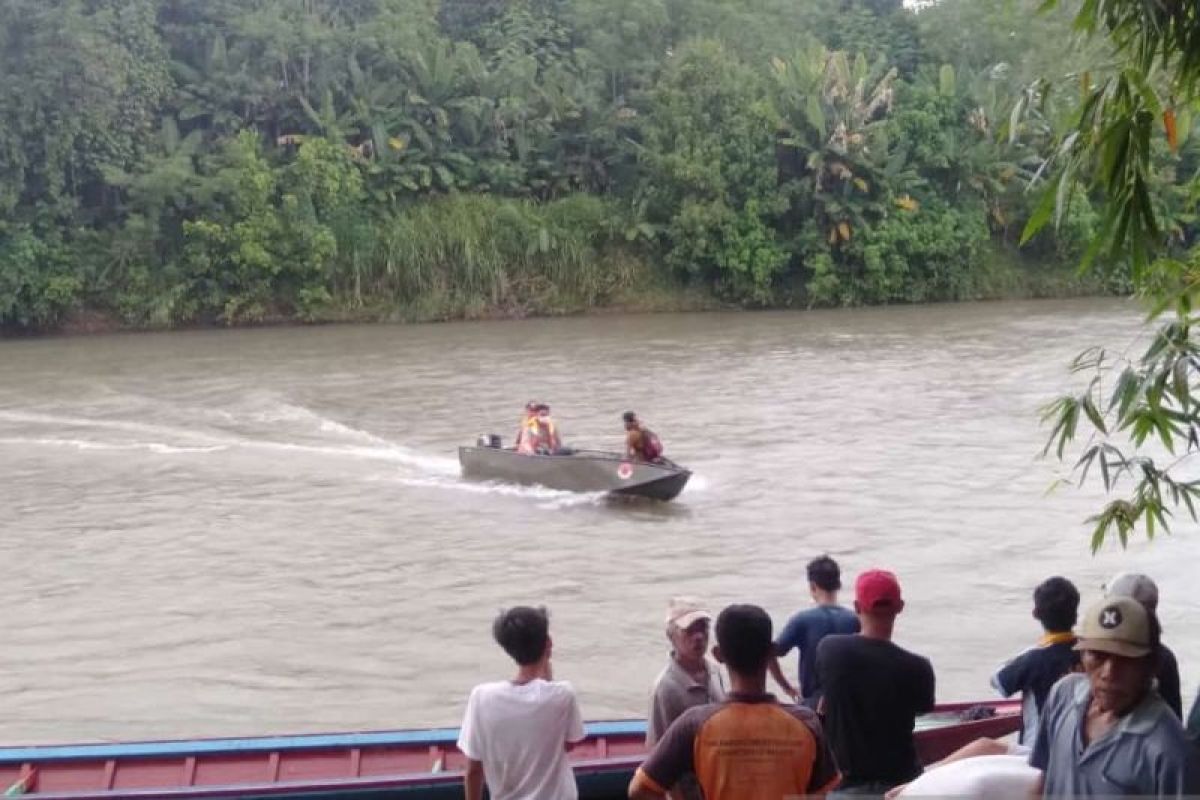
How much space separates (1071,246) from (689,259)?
10.2 m

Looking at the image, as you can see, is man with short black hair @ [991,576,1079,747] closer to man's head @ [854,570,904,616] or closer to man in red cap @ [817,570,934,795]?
man in red cap @ [817,570,934,795]

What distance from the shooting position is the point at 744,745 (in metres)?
3.43

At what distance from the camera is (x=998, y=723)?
6184 millimetres

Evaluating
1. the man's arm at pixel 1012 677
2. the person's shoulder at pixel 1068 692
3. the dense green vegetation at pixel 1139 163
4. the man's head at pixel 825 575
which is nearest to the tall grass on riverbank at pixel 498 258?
the man's head at pixel 825 575

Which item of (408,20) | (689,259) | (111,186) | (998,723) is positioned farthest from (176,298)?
(998,723)

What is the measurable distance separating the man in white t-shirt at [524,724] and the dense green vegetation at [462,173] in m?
33.6

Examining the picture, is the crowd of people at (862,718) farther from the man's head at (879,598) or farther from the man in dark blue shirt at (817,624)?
the man in dark blue shirt at (817,624)

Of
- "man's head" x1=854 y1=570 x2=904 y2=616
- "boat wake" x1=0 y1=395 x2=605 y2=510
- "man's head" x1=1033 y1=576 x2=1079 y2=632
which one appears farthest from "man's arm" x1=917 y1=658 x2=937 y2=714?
"boat wake" x1=0 y1=395 x2=605 y2=510

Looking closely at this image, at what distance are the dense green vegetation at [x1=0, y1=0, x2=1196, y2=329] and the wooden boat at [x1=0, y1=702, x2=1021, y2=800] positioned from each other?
31.0 m

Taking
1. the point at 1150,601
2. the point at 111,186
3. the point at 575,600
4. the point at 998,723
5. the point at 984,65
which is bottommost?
the point at 575,600

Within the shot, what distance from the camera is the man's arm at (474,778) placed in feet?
13.9

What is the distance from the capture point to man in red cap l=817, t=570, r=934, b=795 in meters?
3.99

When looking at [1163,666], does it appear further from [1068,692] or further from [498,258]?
[498,258]

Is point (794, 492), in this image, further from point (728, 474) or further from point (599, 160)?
point (599, 160)
